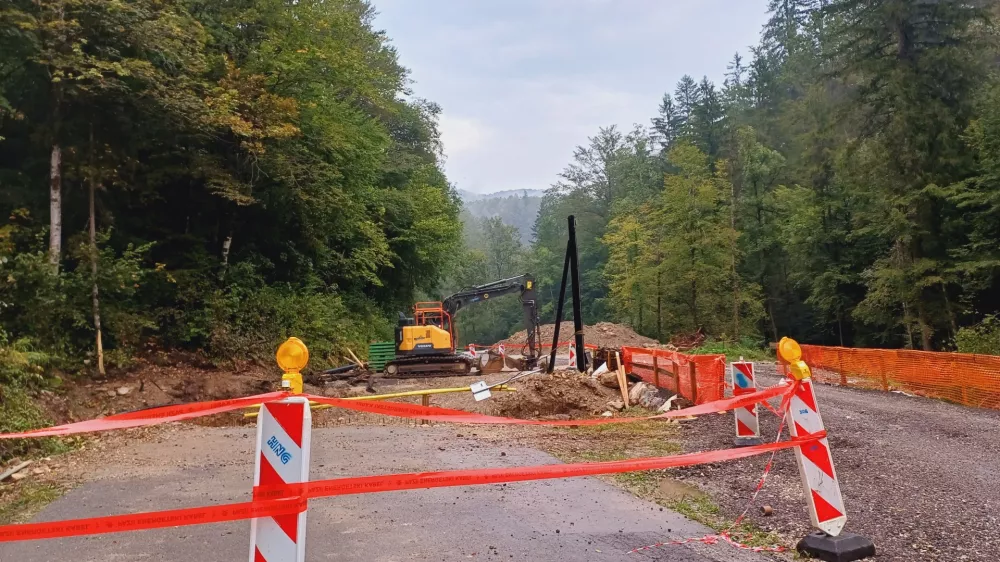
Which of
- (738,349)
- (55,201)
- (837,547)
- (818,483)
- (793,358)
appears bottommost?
(738,349)

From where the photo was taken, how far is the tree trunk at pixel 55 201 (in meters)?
14.6

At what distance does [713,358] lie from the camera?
1175 cm

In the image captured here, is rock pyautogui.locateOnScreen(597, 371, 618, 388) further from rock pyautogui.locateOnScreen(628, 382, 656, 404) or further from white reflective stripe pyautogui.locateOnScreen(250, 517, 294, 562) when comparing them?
white reflective stripe pyautogui.locateOnScreen(250, 517, 294, 562)

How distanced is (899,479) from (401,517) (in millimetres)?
5006

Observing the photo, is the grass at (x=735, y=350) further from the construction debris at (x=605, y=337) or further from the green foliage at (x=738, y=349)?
the construction debris at (x=605, y=337)

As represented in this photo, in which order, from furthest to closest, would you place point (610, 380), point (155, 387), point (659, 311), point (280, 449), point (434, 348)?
point (659, 311) → point (434, 348) → point (155, 387) → point (610, 380) → point (280, 449)

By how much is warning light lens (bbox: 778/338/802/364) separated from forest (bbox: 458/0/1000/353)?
18461mm

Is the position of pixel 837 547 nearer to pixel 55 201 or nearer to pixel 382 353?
pixel 55 201

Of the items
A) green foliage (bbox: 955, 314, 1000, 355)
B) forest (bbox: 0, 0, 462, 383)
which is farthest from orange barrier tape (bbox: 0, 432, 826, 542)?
green foliage (bbox: 955, 314, 1000, 355)

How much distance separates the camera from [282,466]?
297 cm

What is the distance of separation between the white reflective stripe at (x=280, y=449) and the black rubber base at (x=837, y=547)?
11.4 feet

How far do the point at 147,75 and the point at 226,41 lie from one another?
555 centimetres

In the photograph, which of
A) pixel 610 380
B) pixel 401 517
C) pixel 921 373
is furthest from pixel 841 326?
pixel 401 517

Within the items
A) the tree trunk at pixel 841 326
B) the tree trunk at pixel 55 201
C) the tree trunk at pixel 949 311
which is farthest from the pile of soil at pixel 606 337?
the tree trunk at pixel 55 201
